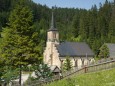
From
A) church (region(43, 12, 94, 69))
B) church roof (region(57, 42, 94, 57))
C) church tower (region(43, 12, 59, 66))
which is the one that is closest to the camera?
church (region(43, 12, 94, 69))

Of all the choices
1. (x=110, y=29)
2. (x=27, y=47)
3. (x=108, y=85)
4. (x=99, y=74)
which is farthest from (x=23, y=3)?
(x=110, y=29)

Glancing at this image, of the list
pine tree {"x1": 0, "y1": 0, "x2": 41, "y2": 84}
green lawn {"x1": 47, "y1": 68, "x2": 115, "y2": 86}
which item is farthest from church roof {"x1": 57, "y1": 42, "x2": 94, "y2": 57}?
green lawn {"x1": 47, "y1": 68, "x2": 115, "y2": 86}

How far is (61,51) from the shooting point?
9844 centimetres

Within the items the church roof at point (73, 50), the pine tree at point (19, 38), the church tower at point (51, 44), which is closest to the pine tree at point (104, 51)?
the church roof at point (73, 50)

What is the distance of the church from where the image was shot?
97.9 m

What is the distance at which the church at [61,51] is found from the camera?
97875 millimetres

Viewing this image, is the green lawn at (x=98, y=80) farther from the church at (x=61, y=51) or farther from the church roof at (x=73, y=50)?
the church roof at (x=73, y=50)

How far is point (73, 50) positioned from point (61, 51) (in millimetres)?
4900

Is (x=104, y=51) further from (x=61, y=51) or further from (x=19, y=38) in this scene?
(x=19, y=38)

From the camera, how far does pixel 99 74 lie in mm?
23734

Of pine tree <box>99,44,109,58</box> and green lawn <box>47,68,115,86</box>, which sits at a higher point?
green lawn <box>47,68,115,86</box>

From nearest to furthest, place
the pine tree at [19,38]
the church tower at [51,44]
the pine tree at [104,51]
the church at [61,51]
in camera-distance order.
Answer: the pine tree at [19,38]
the pine tree at [104,51]
the church at [61,51]
the church tower at [51,44]

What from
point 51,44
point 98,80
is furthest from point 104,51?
point 98,80

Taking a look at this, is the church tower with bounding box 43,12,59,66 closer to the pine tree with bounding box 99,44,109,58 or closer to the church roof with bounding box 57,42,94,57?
the church roof with bounding box 57,42,94,57
